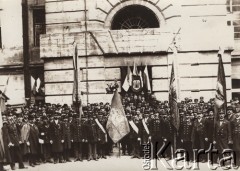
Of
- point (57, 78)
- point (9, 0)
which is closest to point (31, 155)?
point (57, 78)

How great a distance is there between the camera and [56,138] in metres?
7.99

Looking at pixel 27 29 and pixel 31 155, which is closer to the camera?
pixel 31 155

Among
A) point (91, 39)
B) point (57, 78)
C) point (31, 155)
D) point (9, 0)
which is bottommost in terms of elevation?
point (31, 155)

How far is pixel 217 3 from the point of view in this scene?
8047mm

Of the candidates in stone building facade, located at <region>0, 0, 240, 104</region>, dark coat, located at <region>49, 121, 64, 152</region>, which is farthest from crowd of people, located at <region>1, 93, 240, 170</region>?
stone building facade, located at <region>0, 0, 240, 104</region>

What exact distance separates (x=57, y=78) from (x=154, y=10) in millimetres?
1796

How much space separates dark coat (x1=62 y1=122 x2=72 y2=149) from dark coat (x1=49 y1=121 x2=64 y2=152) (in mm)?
48

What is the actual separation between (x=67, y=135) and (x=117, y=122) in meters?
0.78

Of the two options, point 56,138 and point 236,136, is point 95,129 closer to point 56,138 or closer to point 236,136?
point 56,138

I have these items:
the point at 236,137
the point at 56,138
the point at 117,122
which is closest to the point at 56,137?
the point at 56,138

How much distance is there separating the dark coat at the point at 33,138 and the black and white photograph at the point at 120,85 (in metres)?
0.02

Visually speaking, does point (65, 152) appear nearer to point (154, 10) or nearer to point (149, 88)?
point (149, 88)

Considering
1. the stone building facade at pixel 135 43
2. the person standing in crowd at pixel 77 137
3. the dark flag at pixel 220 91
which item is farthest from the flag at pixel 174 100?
the person standing in crowd at pixel 77 137

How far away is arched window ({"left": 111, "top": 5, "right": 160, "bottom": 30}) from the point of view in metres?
8.32
